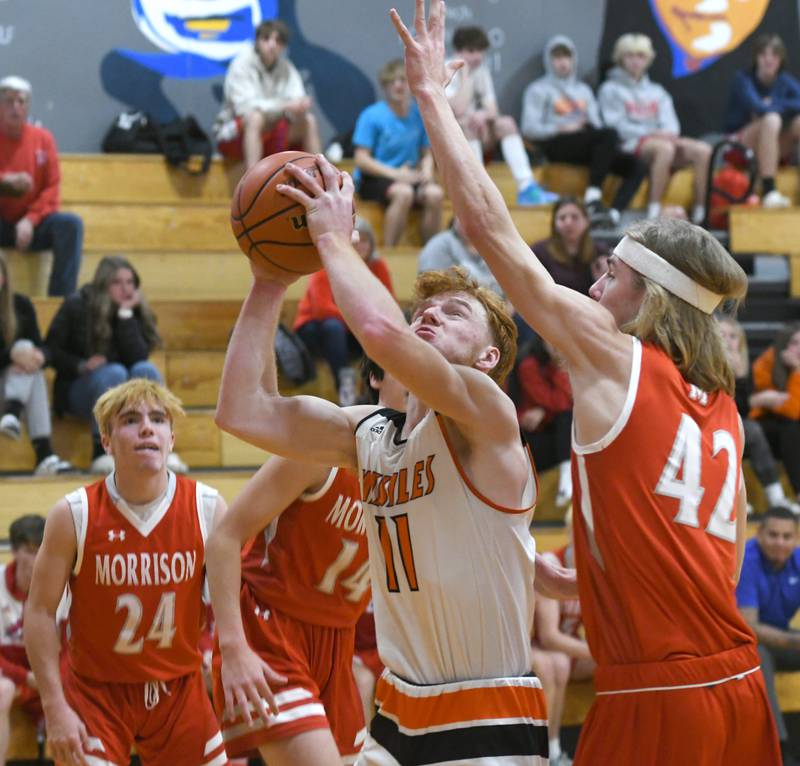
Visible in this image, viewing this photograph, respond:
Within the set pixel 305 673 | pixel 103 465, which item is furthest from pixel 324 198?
pixel 103 465

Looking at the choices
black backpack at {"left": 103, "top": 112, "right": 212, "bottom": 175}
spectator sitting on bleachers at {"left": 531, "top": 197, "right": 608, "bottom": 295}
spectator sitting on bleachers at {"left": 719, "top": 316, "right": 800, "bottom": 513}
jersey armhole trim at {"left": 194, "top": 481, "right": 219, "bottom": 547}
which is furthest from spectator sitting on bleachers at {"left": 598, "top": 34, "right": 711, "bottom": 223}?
jersey armhole trim at {"left": 194, "top": 481, "right": 219, "bottom": 547}

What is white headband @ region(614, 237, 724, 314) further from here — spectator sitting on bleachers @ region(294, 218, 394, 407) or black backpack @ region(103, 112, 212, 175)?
black backpack @ region(103, 112, 212, 175)

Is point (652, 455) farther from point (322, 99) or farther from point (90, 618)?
point (322, 99)

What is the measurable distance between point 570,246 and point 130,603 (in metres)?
5.10

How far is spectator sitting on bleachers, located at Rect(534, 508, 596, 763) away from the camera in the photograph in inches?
268

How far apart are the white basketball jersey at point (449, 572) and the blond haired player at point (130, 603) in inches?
66.6

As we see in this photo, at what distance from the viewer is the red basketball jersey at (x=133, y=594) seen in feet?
15.2

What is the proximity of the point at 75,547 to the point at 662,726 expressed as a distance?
249cm

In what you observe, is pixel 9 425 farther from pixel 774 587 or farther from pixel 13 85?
pixel 774 587

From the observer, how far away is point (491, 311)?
3379 mm

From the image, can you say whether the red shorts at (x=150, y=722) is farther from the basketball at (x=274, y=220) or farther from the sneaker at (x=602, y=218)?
the sneaker at (x=602, y=218)

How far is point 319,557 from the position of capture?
4.23 metres

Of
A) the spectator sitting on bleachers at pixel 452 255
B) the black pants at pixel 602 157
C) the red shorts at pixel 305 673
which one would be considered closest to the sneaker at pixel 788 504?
the spectator sitting on bleachers at pixel 452 255

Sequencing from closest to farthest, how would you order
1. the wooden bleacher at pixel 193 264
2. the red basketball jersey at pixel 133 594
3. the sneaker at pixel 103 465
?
the red basketball jersey at pixel 133 594 → the sneaker at pixel 103 465 → the wooden bleacher at pixel 193 264
